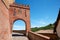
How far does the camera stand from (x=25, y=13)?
60.0 feet

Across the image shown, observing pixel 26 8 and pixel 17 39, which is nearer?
pixel 17 39

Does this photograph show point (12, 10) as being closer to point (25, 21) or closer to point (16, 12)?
point (16, 12)

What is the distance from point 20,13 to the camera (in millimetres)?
18062

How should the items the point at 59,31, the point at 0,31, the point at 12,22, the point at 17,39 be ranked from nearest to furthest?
the point at 0,31, the point at 59,31, the point at 17,39, the point at 12,22

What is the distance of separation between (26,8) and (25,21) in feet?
6.50

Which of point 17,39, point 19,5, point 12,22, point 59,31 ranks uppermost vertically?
point 19,5

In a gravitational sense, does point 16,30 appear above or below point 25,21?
below

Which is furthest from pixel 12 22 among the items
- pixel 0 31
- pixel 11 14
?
pixel 0 31

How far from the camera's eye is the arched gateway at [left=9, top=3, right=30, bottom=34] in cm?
1778

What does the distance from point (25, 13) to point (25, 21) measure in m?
1.19

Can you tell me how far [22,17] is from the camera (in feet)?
59.5

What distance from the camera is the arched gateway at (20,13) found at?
58.3 ft

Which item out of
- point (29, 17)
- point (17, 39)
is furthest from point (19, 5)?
point (17, 39)

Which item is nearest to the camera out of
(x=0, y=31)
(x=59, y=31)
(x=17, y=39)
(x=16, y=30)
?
(x=0, y=31)
